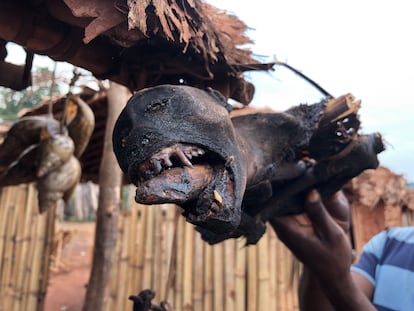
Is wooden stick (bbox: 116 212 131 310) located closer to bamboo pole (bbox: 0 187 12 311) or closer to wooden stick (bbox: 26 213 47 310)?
wooden stick (bbox: 26 213 47 310)

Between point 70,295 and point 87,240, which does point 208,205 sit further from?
point 87,240

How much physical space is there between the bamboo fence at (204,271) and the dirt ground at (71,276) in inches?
137

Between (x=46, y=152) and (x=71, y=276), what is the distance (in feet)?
28.4

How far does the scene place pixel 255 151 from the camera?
35.6 inches

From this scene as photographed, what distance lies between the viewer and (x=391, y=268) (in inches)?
68.9

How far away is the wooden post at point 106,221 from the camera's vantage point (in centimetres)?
216

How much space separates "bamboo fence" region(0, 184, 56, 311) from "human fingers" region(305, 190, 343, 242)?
127 inches

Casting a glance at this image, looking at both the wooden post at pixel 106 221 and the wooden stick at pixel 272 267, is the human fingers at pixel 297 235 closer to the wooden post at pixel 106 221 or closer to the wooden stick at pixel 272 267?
the wooden post at pixel 106 221

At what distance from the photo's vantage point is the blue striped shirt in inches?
63.5

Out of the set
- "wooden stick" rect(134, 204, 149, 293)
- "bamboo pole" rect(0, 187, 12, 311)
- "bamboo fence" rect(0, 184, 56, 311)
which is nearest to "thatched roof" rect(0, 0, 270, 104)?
"wooden stick" rect(134, 204, 149, 293)

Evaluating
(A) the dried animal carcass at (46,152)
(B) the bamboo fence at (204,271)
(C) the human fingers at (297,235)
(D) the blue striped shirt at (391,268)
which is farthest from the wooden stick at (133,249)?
(C) the human fingers at (297,235)

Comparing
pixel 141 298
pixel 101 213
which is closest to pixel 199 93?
pixel 141 298

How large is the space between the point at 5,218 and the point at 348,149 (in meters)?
3.97

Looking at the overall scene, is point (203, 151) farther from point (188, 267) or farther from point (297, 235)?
point (188, 267)
